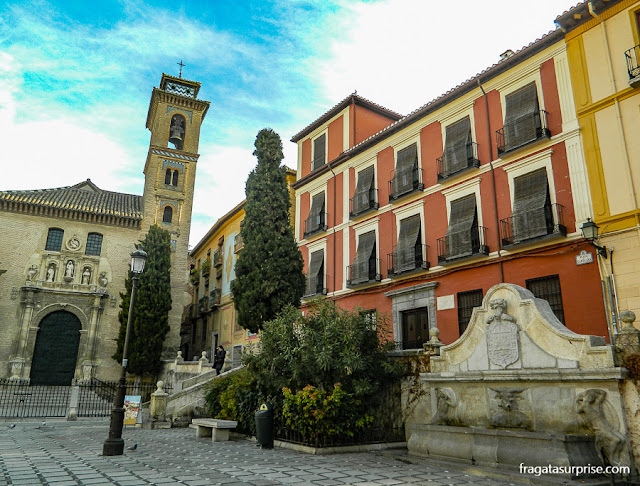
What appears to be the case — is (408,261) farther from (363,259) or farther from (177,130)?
(177,130)

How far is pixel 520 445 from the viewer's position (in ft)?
24.6

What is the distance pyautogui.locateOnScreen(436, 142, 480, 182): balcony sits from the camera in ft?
54.5

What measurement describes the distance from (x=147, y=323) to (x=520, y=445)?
77.9ft

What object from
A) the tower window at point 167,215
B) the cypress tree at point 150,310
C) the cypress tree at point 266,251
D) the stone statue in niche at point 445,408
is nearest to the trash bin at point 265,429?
the stone statue in niche at point 445,408

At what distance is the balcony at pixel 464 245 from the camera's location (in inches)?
618

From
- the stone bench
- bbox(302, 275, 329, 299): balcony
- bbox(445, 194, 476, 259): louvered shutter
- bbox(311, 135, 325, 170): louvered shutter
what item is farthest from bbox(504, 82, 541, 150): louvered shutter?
the stone bench

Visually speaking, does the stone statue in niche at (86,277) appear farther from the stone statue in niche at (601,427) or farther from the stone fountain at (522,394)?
the stone statue in niche at (601,427)

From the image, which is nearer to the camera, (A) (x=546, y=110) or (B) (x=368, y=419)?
(B) (x=368, y=419)

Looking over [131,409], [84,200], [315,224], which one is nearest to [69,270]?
[84,200]

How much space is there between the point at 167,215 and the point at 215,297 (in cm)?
699

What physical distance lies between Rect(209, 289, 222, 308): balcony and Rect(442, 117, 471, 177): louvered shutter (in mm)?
21882

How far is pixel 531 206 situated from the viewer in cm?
1446

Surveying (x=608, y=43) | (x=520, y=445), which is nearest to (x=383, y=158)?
(x=608, y=43)

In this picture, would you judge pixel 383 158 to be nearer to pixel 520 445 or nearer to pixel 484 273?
pixel 484 273
